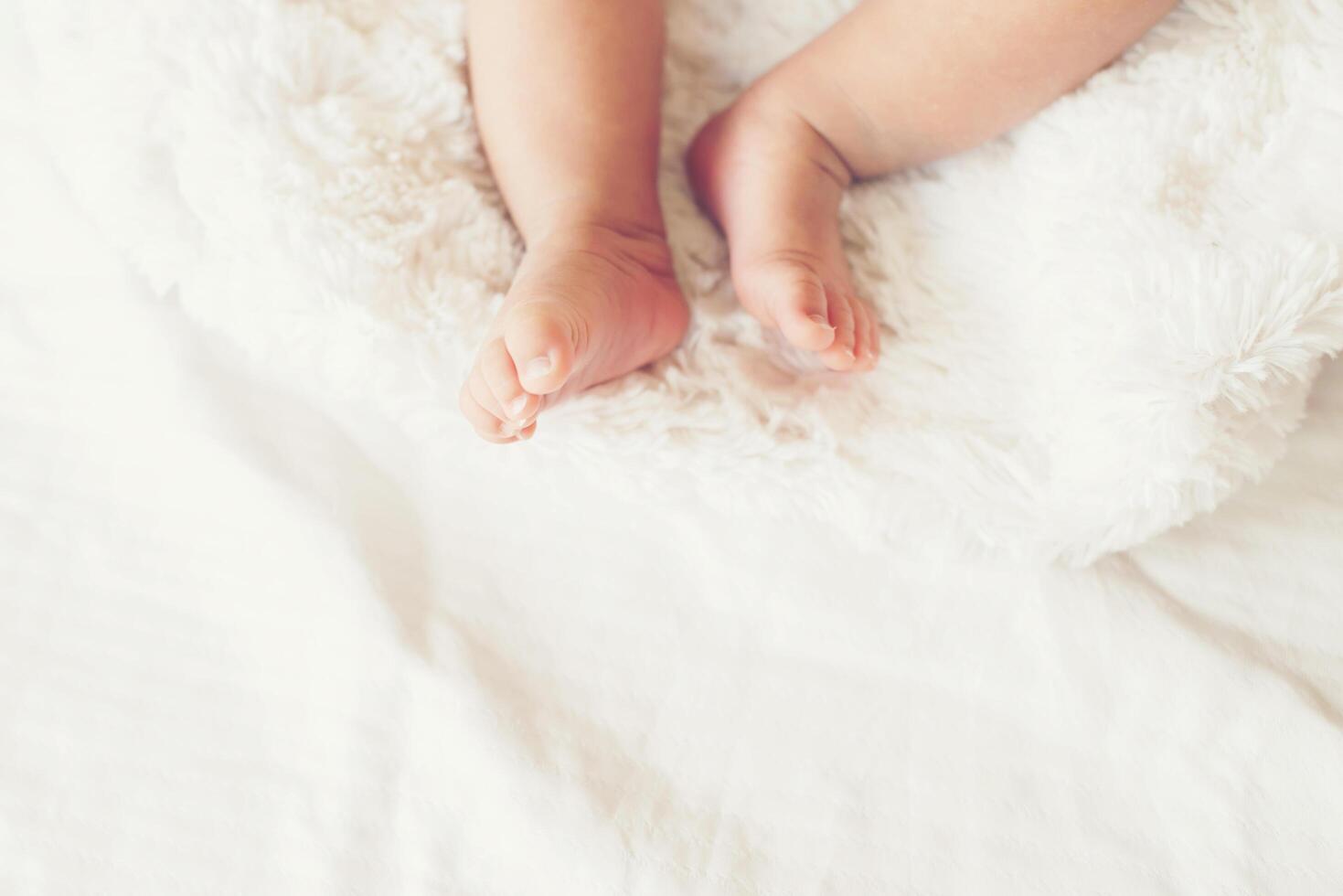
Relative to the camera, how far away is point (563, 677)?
65cm

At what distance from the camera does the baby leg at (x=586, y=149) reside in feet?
2.09

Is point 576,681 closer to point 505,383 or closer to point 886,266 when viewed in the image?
point 505,383

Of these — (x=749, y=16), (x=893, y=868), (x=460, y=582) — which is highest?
(x=749, y=16)

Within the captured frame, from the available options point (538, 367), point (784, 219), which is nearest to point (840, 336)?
point (784, 219)

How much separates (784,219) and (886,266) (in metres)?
0.09

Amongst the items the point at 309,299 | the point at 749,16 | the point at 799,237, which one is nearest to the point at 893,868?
the point at 799,237

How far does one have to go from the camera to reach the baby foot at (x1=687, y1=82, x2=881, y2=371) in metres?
0.64

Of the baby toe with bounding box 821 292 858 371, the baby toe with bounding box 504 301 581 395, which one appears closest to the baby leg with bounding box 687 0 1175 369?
the baby toe with bounding box 821 292 858 371

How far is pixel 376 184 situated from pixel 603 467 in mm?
239

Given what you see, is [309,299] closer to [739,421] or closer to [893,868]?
[739,421]

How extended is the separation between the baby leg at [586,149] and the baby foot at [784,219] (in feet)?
0.17

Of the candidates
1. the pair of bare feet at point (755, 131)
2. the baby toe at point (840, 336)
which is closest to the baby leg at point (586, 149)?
the pair of bare feet at point (755, 131)

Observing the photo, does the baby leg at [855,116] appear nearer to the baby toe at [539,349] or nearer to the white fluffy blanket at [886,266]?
the white fluffy blanket at [886,266]

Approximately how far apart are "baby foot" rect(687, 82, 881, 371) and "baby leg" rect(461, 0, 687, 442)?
5 cm
